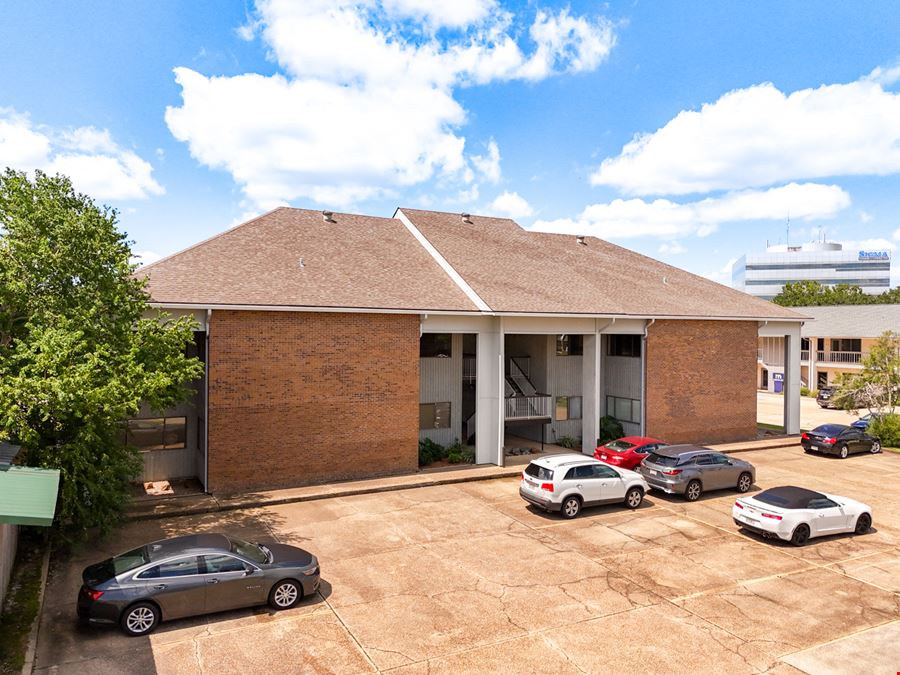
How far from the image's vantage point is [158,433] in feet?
66.3

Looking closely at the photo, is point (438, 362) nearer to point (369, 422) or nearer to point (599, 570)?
point (369, 422)

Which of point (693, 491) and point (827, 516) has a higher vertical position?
point (827, 516)

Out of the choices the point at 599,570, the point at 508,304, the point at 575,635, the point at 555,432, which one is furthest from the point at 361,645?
the point at 555,432

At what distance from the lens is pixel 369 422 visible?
20.1m

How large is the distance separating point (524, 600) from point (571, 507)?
5.60 metres

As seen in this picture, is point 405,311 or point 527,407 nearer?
point 405,311

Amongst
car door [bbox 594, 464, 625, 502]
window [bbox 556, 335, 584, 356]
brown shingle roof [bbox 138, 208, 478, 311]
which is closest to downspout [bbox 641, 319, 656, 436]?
window [bbox 556, 335, 584, 356]

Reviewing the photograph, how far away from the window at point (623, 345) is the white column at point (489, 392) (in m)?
7.83

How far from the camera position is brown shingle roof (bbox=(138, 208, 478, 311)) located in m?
18.6

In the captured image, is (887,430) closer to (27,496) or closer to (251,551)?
(251,551)

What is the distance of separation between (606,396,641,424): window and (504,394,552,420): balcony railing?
4.30 metres

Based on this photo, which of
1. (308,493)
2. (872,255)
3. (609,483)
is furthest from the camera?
(872,255)

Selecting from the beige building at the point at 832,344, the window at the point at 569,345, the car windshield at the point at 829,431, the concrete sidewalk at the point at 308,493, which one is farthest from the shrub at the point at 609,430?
the beige building at the point at 832,344

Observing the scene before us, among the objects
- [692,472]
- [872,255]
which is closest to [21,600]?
[692,472]
